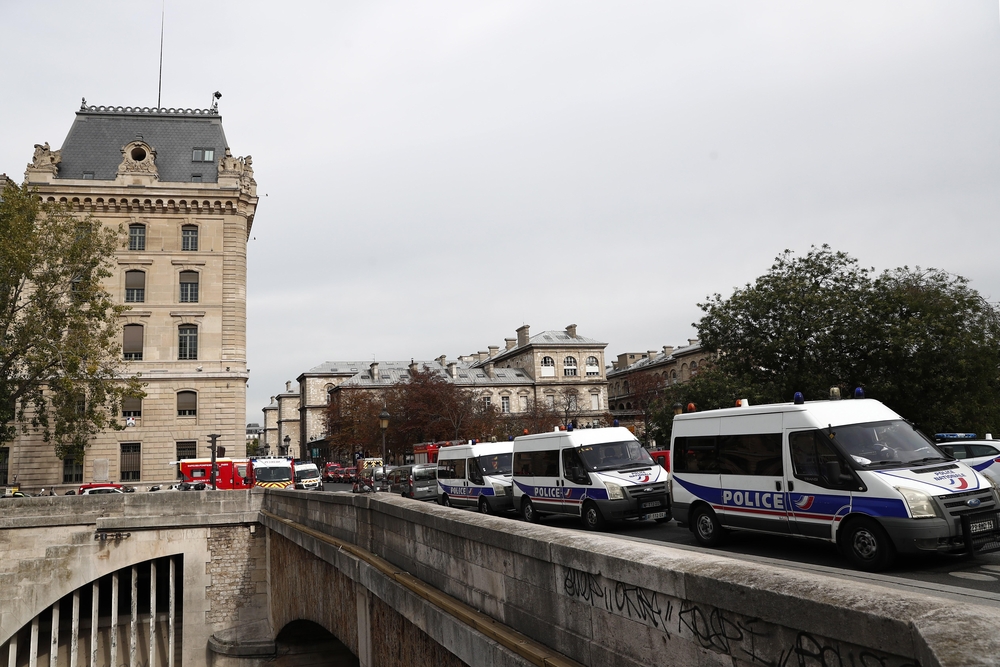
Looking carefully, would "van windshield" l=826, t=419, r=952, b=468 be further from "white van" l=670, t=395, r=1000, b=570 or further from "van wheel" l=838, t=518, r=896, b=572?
"van wheel" l=838, t=518, r=896, b=572

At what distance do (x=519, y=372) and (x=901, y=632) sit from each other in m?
95.6

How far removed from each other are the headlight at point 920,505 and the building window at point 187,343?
132 feet

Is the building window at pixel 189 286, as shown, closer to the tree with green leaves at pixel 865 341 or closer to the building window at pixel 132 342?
the building window at pixel 132 342

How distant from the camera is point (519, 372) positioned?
3866 inches

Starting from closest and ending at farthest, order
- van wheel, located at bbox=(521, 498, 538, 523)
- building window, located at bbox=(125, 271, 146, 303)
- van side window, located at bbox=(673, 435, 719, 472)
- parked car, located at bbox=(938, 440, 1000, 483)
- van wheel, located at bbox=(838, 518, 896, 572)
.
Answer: van wheel, located at bbox=(838, 518, 896, 572), van side window, located at bbox=(673, 435, 719, 472), parked car, located at bbox=(938, 440, 1000, 483), van wheel, located at bbox=(521, 498, 538, 523), building window, located at bbox=(125, 271, 146, 303)

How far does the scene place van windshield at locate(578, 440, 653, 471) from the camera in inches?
618

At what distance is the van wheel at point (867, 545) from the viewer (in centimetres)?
855

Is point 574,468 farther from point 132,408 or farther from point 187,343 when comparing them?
point 132,408

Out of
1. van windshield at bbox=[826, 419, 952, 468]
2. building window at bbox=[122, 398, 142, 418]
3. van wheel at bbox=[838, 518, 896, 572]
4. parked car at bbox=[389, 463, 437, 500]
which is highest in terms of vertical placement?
building window at bbox=[122, 398, 142, 418]

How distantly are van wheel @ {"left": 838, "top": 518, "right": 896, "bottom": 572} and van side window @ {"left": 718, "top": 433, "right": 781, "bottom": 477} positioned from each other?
1396 mm

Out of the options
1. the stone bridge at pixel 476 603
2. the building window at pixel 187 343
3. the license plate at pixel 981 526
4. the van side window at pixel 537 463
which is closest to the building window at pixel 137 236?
the building window at pixel 187 343

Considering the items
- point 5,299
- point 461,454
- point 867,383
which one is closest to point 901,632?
point 461,454

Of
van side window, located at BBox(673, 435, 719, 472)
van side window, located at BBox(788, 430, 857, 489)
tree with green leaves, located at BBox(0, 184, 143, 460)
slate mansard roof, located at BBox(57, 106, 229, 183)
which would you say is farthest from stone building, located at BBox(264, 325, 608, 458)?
van side window, located at BBox(788, 430, 857, 489)

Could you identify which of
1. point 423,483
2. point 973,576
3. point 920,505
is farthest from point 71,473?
point 973,576
